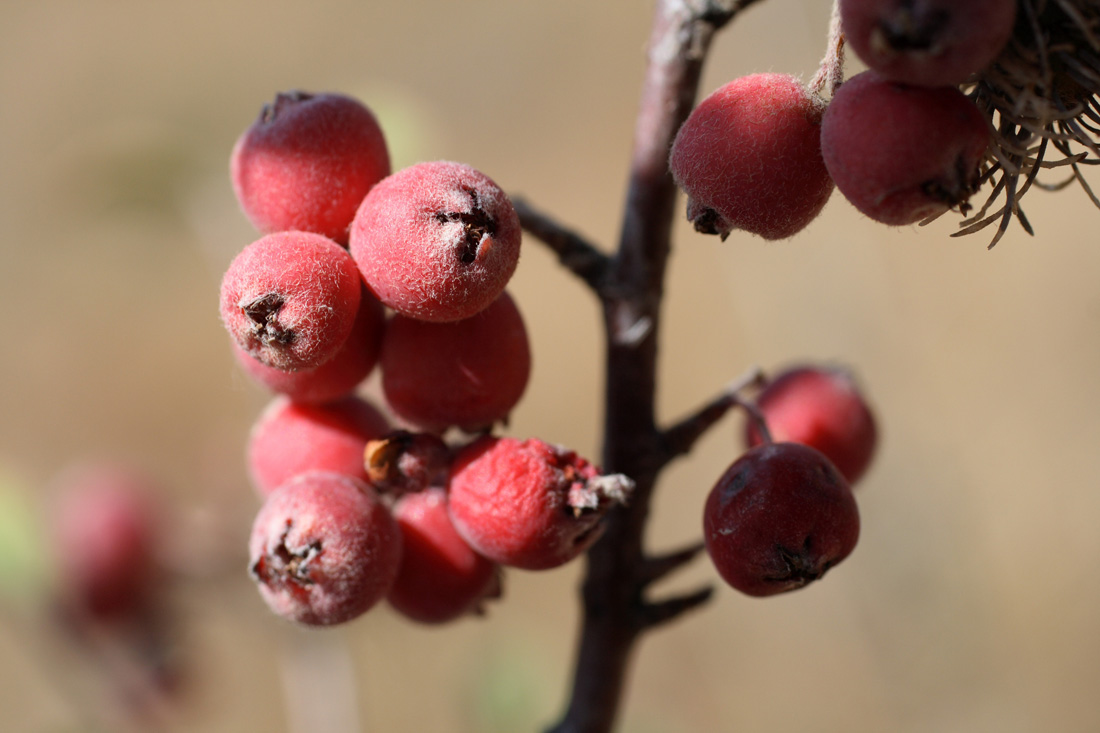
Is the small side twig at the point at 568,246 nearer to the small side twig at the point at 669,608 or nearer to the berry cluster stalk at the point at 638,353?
the berry cluster stalk at the point at 638,353

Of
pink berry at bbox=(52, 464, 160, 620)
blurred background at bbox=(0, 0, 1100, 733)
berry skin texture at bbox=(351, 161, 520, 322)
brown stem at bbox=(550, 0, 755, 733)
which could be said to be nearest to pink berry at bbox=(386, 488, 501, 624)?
brown stem at bbox=(550, 0, 755, 733)

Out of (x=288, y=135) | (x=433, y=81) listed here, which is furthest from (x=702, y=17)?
(x=433, y=81)

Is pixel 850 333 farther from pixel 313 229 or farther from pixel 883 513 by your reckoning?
pixel 313 229

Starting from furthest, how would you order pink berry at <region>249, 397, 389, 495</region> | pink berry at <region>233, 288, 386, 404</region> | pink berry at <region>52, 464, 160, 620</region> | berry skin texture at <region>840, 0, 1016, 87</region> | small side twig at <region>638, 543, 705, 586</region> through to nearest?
pink berry at <region>52, 464, 160, 620</region> → small side twig at <region>638, 543, 705, 586</region> → pink berry at <region>249, 397, 389, 495</region> → pink berry at <region>233, 288, 386, 404</region> → berry skin texture at <region>840, 0, 1016, 87</region>

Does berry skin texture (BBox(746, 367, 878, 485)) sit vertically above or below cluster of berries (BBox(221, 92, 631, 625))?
below

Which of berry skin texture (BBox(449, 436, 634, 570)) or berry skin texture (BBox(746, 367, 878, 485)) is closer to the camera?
berry skin texture (BBox(449, 436, 634, 570))

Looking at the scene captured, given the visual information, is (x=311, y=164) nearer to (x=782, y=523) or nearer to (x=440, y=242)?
(x=440, y=242)

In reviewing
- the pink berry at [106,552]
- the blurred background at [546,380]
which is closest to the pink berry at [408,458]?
the blurred background at [546,380]

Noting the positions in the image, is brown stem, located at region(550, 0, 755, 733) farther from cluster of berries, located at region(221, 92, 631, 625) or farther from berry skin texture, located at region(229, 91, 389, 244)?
berry skin texture, located at region(229, 91, 389, 244)
